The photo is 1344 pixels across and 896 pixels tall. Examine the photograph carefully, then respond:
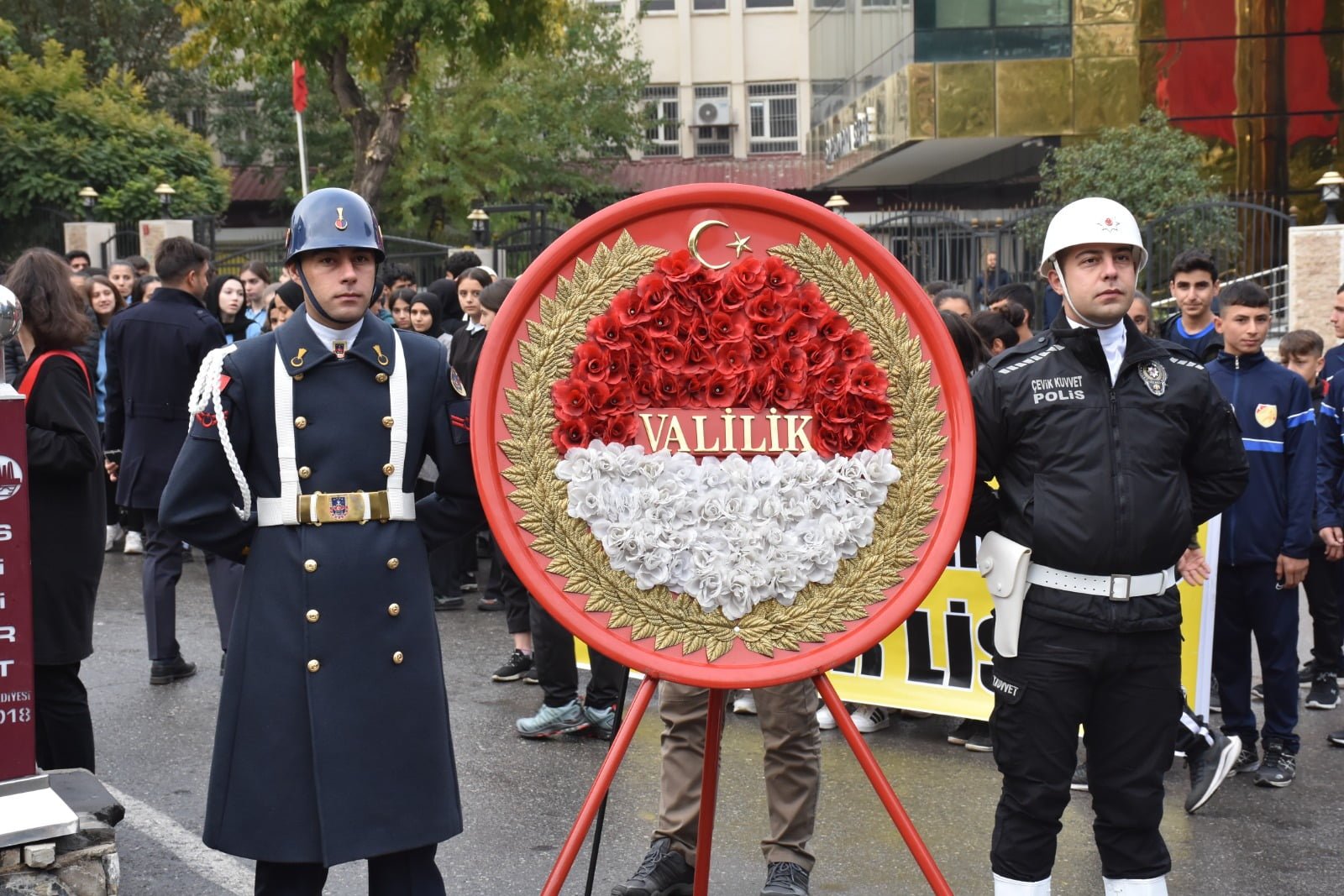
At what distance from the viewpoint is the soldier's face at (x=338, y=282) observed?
363 centimetres

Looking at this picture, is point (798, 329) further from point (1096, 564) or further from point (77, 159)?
point (77, 159)

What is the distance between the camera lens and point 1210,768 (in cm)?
573

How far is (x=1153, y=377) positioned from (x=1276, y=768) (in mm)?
2862

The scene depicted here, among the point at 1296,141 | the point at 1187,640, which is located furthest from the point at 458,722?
the point at 1296,141

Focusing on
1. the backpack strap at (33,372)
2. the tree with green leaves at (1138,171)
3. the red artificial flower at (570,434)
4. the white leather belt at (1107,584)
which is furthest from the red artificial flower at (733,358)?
the tree with green leaves at (1138,171)

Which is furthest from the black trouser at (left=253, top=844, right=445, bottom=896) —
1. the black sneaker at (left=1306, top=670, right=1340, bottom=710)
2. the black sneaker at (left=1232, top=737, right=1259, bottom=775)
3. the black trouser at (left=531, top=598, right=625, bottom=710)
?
the black sneaker at (left=1306, top=670, right=1340, bottom=710)

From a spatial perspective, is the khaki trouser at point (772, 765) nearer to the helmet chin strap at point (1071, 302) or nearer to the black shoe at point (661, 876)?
the black shoe at point (661, 876)

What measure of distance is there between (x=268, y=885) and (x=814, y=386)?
1801mm

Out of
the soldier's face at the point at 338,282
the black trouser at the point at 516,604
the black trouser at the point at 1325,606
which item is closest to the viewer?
the soldier's face at the point at 338,282

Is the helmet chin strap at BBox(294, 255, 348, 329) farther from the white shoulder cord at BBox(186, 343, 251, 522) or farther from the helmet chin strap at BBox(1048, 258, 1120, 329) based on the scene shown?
the helmet chin strap at BBox(1048, 258, 1120, 329)

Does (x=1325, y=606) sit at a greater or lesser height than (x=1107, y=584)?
lesser

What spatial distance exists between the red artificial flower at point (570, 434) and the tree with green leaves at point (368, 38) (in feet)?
59.5

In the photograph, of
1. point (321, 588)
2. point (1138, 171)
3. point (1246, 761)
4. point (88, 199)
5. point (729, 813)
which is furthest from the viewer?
point (88, 199)

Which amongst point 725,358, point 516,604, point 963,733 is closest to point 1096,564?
point 725,358
